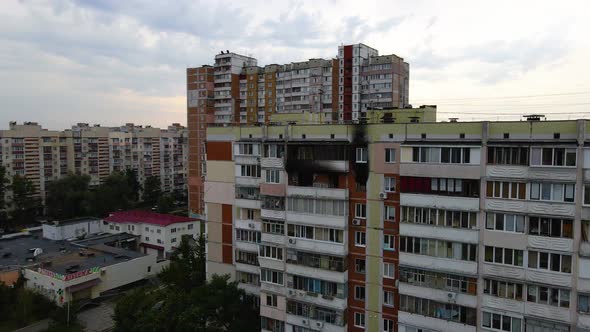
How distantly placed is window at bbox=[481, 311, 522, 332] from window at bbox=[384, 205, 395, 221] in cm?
546

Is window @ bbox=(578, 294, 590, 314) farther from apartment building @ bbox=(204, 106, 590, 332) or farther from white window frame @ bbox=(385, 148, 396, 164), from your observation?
white window frame @ bbox=(385, 148, 396, 164)

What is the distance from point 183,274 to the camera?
96.8 feet

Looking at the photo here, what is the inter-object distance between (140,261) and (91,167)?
1847 inches

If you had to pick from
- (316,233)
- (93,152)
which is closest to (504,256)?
(316,233)

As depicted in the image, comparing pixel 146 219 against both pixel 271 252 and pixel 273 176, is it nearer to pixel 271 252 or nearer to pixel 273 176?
pixel 271 252

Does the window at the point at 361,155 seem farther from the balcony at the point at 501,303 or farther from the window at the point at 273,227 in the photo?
the balcony at the point at 501,303

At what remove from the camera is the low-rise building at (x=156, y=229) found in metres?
49.2

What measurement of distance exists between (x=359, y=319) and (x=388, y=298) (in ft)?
6.61

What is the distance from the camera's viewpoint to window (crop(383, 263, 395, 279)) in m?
19.4

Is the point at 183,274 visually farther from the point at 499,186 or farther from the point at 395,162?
the point at 499,186

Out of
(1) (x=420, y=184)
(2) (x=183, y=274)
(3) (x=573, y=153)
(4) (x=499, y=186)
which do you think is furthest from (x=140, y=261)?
(3) (x=573, y=153)

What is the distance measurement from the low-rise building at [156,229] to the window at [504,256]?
37.4 metres

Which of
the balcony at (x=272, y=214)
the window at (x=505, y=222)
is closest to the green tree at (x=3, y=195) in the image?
the balcony at (x=272, y=214)

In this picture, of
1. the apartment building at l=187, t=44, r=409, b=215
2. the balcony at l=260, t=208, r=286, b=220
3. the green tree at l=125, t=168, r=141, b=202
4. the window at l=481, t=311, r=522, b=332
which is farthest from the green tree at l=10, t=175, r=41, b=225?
the window at l=481, t=311, r=522, b=332
